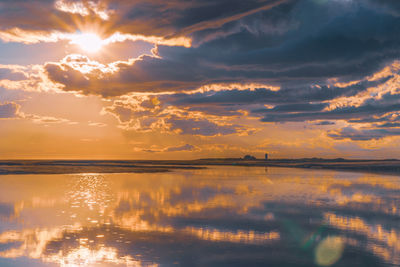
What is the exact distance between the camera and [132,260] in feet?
52.4

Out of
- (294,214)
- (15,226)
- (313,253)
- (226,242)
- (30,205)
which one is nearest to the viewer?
(313,253)

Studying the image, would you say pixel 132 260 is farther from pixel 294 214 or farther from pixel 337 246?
pixel 294 214

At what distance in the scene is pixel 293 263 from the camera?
15906mm

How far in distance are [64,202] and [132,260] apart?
63.1 ft

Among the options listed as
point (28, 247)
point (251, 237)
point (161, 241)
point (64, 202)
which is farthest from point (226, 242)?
point (64, 202)

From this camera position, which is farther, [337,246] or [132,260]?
[337,246]

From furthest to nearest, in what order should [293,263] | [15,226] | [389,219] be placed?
[389,219] → [15,226] → [293,263]

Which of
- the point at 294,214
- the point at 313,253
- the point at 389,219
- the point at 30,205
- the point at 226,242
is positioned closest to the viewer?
the point at 313,253

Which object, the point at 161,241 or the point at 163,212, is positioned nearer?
the point at 161,241

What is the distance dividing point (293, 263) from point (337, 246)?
3842 mm

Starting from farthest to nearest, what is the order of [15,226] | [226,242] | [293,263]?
[15,226] → [226,242] → [293,263]

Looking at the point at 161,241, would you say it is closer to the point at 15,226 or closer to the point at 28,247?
the point at 28,247

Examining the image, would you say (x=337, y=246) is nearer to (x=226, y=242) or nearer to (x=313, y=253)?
(x=313, y=253)

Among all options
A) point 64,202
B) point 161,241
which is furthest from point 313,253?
point 64,202
